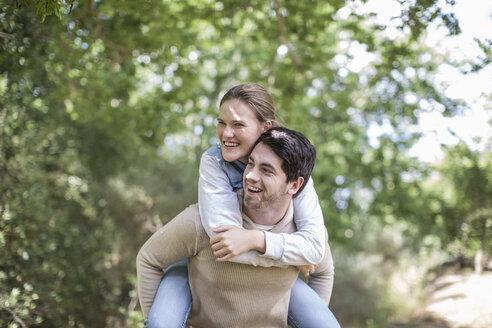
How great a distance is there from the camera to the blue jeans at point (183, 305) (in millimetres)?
2396

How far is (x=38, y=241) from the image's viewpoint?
16.1 feet

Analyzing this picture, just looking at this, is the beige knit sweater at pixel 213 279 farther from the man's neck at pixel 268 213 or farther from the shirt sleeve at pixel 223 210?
the shirt sleeve at pixel 223 210

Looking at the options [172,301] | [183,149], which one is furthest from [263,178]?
[183,149]

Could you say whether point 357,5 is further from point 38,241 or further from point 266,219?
point 38,241

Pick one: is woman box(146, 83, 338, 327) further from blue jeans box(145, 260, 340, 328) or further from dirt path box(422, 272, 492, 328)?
dirt path box(422, 272, 492, 328)

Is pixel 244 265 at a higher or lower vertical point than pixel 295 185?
lower

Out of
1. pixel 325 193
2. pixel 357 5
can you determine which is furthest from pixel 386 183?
pixel 357 5

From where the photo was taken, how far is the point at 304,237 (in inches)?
93.2

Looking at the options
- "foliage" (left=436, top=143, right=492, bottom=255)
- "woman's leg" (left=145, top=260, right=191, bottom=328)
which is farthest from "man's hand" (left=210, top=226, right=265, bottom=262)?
"foliage" (left=436, top=143, right=492, bottom=255)

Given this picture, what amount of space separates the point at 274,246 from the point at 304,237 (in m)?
0.22

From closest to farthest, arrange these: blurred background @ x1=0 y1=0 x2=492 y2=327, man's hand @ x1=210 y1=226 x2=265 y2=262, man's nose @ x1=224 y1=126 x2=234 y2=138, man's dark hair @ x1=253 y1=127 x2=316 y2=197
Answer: man's hand @ x1=210 y1=226 x2=265 y2=262 → man's dark hair @ x1=253 y1=127 x2=316 y2=197 → man's nose @ x1=224 y1=126 x2=234 y2=138 → blurred background @ x1=0 y1=0 x2=492 y2=327

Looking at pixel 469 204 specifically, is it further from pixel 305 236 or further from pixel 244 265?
pixel 244 265

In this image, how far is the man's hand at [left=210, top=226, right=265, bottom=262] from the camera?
7.04 ft

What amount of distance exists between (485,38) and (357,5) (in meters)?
1.71
